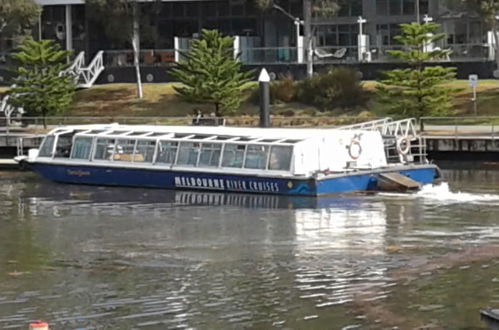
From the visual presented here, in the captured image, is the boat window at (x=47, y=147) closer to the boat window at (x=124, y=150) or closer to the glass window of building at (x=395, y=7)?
the boat window at (x=124, y=150)

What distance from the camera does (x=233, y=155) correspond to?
4794 cm

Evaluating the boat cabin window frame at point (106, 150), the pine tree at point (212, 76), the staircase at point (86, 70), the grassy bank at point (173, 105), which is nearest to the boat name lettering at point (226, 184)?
the boat cabin window frame at point (106, 150)

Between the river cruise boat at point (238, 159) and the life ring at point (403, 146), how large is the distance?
0.15 feet

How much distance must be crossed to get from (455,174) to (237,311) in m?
27.0

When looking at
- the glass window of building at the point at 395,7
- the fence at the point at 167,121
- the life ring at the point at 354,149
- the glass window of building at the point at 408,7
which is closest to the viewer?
the life ring at the point at 354,149

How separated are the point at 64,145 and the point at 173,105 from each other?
2034 cm

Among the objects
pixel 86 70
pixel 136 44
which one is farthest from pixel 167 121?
pixel 86 70

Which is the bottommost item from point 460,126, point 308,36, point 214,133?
point 460,126

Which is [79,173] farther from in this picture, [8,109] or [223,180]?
[8,109]

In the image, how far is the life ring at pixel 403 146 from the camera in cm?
4853

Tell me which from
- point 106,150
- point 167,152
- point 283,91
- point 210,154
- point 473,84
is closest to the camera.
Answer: point 210,154

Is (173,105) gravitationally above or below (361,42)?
below

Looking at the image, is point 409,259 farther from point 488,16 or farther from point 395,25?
point 395,25

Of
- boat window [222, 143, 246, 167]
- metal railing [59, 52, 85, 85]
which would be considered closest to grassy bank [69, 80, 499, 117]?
metal railing [59, 52, 85, 85]
